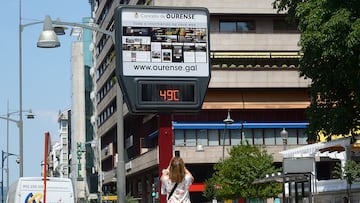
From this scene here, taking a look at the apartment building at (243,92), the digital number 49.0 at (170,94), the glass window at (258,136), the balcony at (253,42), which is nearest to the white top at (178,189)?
the digital number 49.0 at (170,94)

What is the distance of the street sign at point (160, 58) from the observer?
15742mm

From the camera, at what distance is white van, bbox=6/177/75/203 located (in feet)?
82.5

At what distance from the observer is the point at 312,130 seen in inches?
1182

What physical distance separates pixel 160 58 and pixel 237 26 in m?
52.8

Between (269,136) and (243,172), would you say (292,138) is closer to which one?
(269,136)

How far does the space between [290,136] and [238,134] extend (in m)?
4.23

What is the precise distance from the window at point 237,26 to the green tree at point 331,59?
36359mm

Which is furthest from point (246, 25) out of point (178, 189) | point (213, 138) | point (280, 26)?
point (178, 189)

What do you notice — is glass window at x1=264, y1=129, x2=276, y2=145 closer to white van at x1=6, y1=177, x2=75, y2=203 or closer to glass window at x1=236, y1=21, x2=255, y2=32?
glass window at x1=236, y1=21, x2=255, y2=32

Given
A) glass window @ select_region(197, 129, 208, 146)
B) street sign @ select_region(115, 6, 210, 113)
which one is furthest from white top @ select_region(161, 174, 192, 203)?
glass window @ select_region(197, 129, 208, 146)

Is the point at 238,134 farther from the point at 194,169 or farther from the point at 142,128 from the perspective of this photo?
the point at 142,128

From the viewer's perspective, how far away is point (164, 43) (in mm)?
16031

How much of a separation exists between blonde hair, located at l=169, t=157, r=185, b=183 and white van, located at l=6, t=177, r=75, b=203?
14.3 meters

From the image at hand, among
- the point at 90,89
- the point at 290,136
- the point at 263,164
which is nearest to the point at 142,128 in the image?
the point at 290,136
